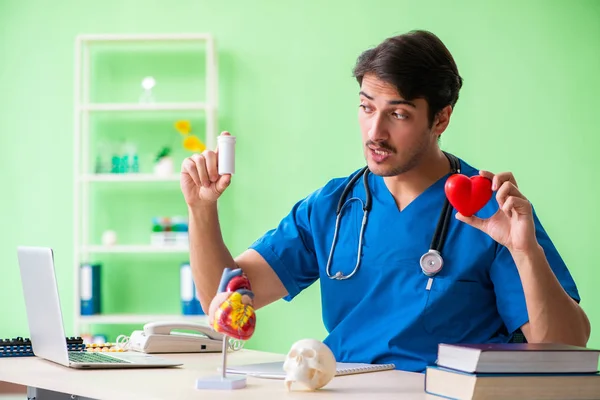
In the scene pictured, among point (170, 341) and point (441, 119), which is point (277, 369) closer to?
point (170, 341)

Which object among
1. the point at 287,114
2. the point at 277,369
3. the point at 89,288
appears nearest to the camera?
the point at 277,369

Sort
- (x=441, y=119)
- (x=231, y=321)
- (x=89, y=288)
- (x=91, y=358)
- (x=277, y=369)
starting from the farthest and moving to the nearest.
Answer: (x=89, y=288), (x=441, y=119), (x=91, y=358), (x=277, y=369), (x=231, y=321)

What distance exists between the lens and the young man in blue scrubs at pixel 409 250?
1.86m

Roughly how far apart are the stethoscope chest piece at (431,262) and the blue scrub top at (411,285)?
1.1 inches

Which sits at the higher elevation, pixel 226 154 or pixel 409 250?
pixel 226 154

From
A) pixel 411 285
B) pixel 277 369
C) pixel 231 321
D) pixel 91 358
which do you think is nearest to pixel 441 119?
pixel 411 285

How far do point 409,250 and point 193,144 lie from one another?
241cm

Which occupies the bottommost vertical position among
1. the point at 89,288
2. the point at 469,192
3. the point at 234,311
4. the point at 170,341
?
the point at 89,288

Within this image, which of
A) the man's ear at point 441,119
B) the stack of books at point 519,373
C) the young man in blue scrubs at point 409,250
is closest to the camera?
the stack of books at point 519,373

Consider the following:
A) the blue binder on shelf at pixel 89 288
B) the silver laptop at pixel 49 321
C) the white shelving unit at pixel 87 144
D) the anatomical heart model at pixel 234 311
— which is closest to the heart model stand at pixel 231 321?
the anatomical heart model at pixel 234 311

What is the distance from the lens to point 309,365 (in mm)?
1442

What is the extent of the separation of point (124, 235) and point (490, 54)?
2.08 m

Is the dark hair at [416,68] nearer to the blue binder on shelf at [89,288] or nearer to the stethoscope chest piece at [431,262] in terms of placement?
the stethoscope chest piece at [431,262]

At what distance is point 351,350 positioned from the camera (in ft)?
6.44
